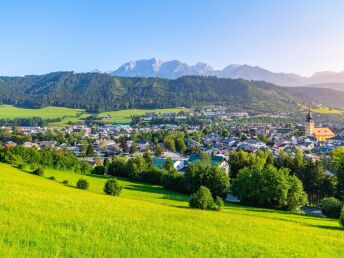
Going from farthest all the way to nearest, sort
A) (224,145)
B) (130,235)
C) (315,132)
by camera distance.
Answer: (315,132) < (224,145) < (130,235)

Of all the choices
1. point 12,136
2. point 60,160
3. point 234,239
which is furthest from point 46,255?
point 12,136

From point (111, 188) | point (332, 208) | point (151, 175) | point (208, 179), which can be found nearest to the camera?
point (111, 188)

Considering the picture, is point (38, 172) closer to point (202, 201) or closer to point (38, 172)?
point (38, 172)

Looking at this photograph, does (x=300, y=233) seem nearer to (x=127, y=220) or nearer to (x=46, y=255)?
(x=127, y=220)

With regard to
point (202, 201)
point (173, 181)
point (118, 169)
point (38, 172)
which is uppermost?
point (202, 201)

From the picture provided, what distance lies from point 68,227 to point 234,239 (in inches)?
303

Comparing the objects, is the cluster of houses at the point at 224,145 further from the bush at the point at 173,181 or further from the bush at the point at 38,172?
the bush at the point at 38,172

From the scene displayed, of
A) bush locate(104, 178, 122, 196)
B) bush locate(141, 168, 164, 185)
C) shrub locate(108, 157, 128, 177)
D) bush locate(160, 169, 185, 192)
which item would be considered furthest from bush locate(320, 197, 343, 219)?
shrub locate(108, 157, 128, 177)

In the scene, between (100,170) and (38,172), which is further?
(100,170)

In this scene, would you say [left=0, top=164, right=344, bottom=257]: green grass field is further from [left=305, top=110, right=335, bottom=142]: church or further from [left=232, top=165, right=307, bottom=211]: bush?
[left=305, top=110, right=335, bottom=142]: church

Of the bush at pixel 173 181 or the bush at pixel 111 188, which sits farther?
the bush at pixel 173 181

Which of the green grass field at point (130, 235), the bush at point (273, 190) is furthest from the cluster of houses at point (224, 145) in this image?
the green grass field at point (130, 235)

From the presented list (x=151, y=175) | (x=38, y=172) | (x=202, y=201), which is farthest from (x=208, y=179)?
(x=38, y=172)

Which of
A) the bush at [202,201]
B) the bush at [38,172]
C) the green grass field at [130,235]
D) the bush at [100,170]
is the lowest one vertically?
the bush at [100,170]
